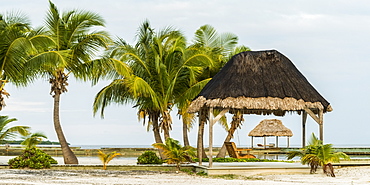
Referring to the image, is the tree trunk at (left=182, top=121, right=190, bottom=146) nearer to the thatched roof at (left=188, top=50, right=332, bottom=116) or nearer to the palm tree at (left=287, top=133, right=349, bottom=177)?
the thatched roof at (left=188, top=50, right=332, bottom=116)

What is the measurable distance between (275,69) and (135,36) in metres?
7.36

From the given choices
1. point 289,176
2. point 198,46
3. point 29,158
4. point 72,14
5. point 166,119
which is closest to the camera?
point 289,176

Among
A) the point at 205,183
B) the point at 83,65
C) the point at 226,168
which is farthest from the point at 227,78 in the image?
the point at 83,65

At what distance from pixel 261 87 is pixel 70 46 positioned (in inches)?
301

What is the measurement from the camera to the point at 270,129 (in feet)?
118

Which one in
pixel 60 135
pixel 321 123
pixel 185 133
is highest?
pixel 321 123

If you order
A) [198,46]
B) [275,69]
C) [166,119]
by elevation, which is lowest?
[166,119]

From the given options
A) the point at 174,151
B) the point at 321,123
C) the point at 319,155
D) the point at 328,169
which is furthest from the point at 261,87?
the point at 174,151

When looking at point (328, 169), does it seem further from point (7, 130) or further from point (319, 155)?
point (7, 130)

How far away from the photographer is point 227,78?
53.7 ft

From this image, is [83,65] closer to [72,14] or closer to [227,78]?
[72,14]

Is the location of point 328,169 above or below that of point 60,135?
below

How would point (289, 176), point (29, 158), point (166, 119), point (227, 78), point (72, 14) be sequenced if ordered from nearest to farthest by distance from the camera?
1. point (289, 176)
2. point (227, 78)
3. point (29, 158)
4. point (72, 14)
5. point (166, 119)

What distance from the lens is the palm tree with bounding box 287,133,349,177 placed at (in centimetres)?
1541
